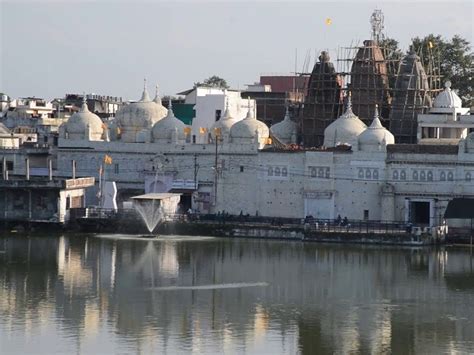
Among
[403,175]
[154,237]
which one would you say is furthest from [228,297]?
[403,175]

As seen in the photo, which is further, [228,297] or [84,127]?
[84,127]

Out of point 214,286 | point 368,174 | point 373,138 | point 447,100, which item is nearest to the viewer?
point 214,286

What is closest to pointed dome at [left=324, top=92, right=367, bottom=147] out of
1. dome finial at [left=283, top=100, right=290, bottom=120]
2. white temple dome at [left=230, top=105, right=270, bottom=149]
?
white temple dome at [left=230, top=105, right=270, bottom=149]

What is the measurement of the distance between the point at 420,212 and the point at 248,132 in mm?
8016

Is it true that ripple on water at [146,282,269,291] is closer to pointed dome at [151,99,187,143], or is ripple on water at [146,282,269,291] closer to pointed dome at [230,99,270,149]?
pointed dome at [230,99,270,149]

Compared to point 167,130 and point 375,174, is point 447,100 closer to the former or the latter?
point 375,174

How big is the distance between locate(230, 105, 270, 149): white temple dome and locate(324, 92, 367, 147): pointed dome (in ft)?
8.50

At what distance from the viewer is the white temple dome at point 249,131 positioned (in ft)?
199

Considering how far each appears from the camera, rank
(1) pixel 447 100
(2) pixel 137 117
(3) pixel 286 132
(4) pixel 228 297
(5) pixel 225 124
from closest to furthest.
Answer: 1. (4) pixel 228 297
2. (1) pixel 447 100
3. (5) pixel 225 124
4. (2) pixel 137 117
5. (3) pixel 286 132

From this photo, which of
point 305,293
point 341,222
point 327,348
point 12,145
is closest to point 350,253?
point 341,222

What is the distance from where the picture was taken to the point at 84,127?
6475cm

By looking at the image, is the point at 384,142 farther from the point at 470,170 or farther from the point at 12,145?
the point at 12,145

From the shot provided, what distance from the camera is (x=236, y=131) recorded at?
2408 inches

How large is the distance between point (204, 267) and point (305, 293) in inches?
218
